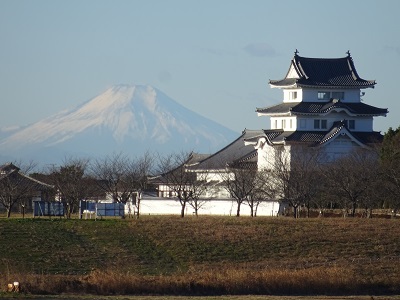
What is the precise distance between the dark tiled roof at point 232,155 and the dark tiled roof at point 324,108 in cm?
256

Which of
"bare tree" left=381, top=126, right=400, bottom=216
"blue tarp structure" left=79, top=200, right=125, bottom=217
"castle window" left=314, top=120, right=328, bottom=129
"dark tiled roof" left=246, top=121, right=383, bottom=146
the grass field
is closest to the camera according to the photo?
the grass field

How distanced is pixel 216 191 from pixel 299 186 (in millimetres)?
9019

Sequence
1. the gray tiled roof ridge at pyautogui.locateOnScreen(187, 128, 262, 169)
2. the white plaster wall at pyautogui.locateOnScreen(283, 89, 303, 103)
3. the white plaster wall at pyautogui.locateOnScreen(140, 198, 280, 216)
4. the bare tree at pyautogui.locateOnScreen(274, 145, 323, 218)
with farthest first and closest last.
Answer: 1. the gray tiled roof ridge at pyautogui.locateOnScreen(187, 128, 262, 169)
2. the white plaster wall at pyautogui.locateOnScreen(283, 89, 303, 103)
3. the white plaster wall at pyautogui.locateOnScreen(140, 198, 280, 216)
4. the bare tree at pyautogui.locateOnScreen(274, 145, 323, 218)

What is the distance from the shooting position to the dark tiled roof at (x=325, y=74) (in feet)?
211

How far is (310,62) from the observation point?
66.1 meters

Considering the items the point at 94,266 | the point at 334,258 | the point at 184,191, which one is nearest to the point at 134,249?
the point at 94,266

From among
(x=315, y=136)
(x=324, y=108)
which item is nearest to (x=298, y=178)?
(x=315, y=136)

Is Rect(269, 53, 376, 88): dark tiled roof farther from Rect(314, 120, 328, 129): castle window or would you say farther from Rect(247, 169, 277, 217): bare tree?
Rect(247, 169, 277, 217): bare tree

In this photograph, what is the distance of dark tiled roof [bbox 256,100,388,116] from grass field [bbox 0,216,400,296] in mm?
21320

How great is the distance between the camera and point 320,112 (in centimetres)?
6303

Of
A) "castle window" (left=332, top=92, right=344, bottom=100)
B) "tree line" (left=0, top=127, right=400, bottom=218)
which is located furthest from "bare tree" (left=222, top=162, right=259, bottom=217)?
"castle window" (left=332, top=92, right=344, bottom=100)

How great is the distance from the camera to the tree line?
1927 inches

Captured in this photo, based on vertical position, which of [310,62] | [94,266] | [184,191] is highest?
[310,62]

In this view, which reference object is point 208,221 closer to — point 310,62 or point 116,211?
point 116,211
